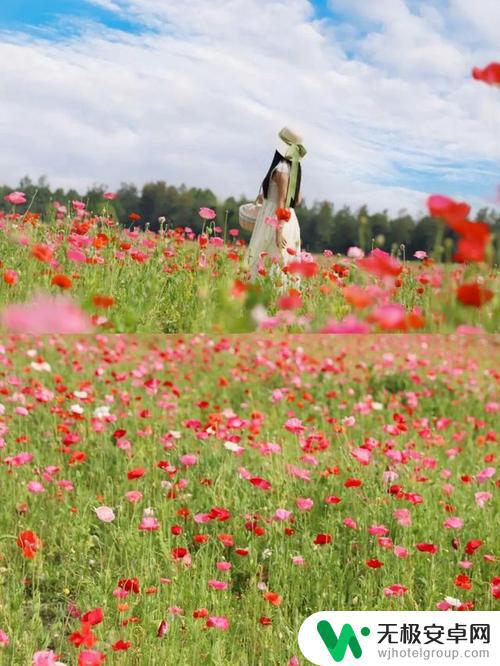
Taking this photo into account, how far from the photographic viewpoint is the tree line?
3.31 m

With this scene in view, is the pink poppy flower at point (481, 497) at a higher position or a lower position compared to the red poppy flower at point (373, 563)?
higher

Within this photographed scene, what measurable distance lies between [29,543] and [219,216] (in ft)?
6.18

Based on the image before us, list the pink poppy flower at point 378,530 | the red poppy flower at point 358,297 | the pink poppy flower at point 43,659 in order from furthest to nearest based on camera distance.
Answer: the pink poppy flower at point 378,530 < the pink poppy flower at point 43,659 < the red poppy flower at point 358,297

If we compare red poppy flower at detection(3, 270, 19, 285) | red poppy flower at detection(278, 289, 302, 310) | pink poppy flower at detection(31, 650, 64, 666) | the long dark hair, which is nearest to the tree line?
red poppy flower at detection(278, 289, 302, 310)

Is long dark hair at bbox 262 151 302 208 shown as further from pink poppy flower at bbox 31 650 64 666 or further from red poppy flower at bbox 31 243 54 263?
pink poppy flower at bbox 31 650 64 666

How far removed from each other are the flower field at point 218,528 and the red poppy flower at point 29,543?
24 mm

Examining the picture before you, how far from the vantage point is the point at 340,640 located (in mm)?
4078

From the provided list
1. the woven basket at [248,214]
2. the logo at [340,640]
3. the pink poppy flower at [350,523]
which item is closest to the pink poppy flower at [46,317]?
the logo at [340,640]

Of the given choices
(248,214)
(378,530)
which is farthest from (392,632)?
(248,214)

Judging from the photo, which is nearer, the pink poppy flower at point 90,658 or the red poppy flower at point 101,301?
the red poppy flower at point 101,301

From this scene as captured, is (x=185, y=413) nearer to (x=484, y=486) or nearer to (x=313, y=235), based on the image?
(x=484, y=486)

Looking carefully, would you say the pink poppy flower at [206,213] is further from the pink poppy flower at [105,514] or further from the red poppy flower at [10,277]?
the pink poppy flower at [105,514]

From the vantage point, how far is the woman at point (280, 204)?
15.2 ft

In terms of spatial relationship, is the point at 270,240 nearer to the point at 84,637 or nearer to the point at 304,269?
the point at 304,269
